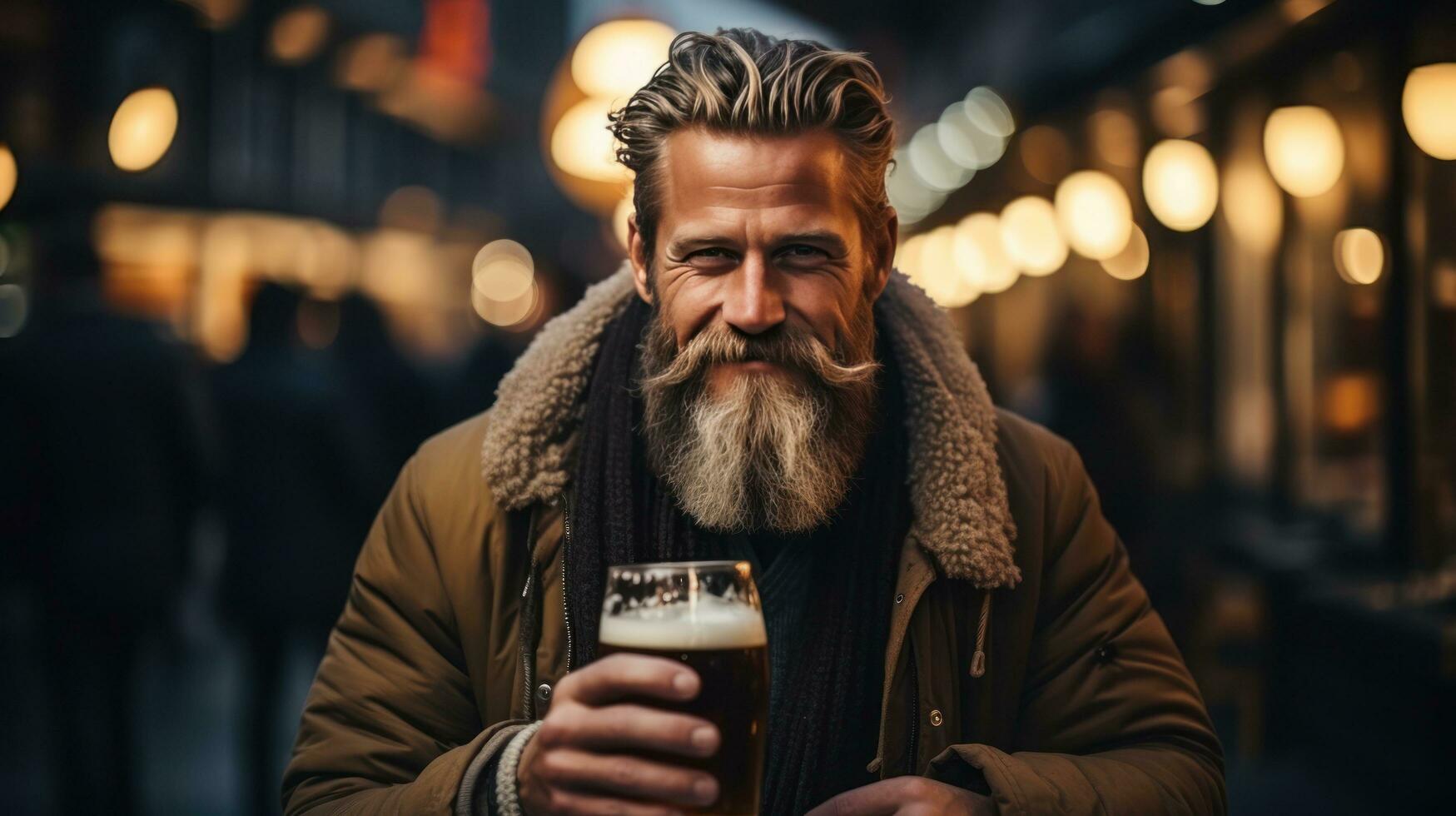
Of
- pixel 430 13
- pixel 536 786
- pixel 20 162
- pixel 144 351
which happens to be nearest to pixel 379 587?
pixel 536 786

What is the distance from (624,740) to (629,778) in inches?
1.9

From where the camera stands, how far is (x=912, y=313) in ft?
8.89

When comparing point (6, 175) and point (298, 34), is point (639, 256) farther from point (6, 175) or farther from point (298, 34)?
point (298, 34)

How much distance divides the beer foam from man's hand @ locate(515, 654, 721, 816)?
40 mm

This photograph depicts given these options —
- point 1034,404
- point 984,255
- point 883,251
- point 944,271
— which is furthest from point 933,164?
point 883,251

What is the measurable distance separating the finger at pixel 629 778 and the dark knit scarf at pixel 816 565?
0.61 metres

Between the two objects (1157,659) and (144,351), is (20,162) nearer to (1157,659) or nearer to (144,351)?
(144,351)

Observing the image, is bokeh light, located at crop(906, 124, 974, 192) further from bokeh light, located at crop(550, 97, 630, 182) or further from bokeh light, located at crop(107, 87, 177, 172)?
bokeh light, located at crop(107, 87, 177, 172)

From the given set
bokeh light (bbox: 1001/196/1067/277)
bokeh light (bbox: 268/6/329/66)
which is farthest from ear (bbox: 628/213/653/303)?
bokeh light (bbox: 268/6/329/66)

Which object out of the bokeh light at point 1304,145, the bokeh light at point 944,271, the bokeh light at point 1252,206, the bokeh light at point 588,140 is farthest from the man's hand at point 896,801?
the bokeh light at point 944,271

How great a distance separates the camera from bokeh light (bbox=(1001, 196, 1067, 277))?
14.7m

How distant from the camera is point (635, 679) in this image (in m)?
1.63

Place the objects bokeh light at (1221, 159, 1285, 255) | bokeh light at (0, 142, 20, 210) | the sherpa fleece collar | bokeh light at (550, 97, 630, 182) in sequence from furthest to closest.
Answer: bokeh light at (1221, 159, 1285, 255), bokeh light at (0, 142, 20, 210), bokeh light at (550, 97, 630, 182), the sherpa fleece collar

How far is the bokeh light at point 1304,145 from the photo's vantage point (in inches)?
304
